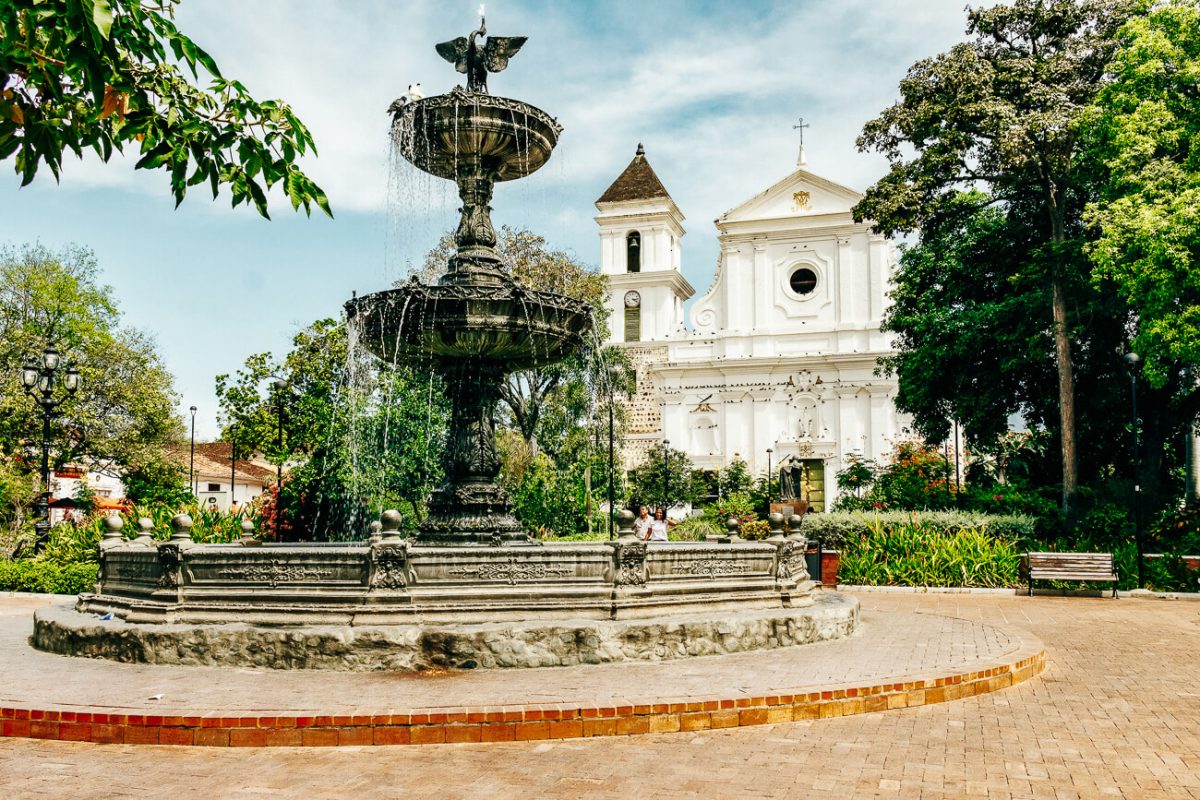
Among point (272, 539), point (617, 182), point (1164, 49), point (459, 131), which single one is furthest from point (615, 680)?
point (617, 182)

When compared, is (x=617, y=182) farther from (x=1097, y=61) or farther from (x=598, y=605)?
(x=598, y=605)

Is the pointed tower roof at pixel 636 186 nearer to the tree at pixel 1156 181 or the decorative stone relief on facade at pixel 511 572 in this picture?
the tree at pixel 1156 181

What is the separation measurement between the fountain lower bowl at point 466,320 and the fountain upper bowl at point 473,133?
1658 millimetres

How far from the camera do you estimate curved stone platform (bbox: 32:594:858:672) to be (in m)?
7.82

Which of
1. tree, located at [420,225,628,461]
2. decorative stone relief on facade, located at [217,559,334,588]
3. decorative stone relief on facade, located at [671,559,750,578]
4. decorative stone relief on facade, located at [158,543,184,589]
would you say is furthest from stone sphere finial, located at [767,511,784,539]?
tree, located at [420,225,628,461]

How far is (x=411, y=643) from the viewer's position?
25.6ft

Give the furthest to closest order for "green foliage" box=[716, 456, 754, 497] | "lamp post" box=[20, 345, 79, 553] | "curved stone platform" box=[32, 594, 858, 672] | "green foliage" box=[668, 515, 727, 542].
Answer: "green foliage" box=[716, 456, 754, 497] < "green foliage" box=[668, 515, 727, 542] < "lamp post" box=[20, 345, 79, 553] < "curved stone platform" box=[32, 594, 858, 672]

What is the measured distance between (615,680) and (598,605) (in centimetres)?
125

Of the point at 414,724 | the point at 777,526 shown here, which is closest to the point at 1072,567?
the point at 777,526

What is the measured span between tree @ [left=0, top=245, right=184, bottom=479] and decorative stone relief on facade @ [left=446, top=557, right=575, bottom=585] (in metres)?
30.8

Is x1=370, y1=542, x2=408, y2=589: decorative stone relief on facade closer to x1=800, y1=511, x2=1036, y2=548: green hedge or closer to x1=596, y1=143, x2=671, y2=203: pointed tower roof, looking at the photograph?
x1=800, y1=511, x2=1036, y2=548: green hedge

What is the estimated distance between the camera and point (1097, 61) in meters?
23.3

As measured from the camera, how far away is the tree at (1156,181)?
18188 millimetres

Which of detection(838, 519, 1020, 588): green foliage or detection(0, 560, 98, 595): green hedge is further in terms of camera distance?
detection(838, 519, 1020, 588): green foliage
